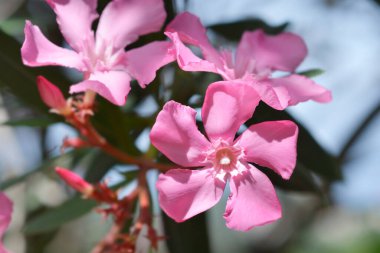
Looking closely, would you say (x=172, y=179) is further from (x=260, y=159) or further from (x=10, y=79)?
(x=10, y=79)

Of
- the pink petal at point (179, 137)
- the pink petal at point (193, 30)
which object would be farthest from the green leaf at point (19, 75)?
the pink petal at point (179, 137)

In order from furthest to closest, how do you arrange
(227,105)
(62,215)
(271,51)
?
(62,215), (271,51), (227,105)

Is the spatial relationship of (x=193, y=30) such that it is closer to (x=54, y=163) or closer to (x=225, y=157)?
(x=225, y=157)

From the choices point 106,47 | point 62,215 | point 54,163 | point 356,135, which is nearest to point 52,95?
point 106,47

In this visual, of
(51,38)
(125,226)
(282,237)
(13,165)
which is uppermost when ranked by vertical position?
(51,38)

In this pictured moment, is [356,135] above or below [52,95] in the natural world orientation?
below

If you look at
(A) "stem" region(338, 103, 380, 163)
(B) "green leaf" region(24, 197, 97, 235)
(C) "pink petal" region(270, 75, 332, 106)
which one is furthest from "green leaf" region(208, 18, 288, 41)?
(A) "stem" region(338, 103, 380, 163)

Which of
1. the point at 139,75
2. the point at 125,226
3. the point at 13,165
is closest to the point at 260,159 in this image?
the point at 139,75
